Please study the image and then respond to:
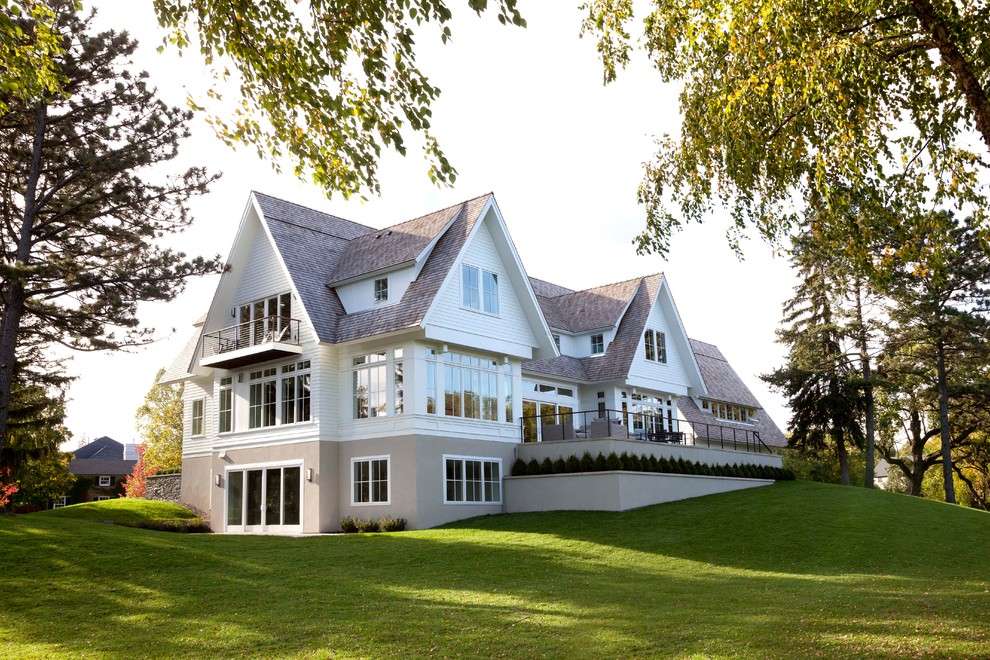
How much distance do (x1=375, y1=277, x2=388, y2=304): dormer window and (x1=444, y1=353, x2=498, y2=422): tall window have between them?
2772 millimetres

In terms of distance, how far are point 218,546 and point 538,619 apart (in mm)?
9729

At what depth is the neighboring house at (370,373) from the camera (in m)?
24.6

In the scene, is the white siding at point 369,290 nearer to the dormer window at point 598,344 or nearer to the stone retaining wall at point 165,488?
the dormer window at point 598,344

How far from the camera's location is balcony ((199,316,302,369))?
26031mm

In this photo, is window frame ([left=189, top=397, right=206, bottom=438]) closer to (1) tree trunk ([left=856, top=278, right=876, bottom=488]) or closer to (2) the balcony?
(2) the balcony

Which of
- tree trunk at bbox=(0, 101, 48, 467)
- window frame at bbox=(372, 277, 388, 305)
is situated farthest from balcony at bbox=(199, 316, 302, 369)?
tree trunk at bbox=(0, 101, 48, 467)

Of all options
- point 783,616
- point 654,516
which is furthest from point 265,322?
point 783,616

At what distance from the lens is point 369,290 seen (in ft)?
86.2

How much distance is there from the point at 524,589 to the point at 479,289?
46.4 feet

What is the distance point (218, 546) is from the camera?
704 inches

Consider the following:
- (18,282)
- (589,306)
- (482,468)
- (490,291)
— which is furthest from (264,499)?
(589,306)

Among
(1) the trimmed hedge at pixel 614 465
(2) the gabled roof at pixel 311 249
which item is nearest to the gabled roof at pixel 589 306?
(1) the trimmed hedge at pixel 614 465

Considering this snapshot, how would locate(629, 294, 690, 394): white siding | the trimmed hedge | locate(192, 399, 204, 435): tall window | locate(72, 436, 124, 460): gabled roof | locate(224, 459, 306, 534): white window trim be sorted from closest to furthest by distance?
the trimmed hedge
locate(224, 459, 306, 534): white window trim
locate(192, 399, 204, 435): tall window
locate(629, 294, 690, 394): white siding
locate(72, 436, 124, 460): gabled roof

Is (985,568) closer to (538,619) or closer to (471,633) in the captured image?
(538,619)
